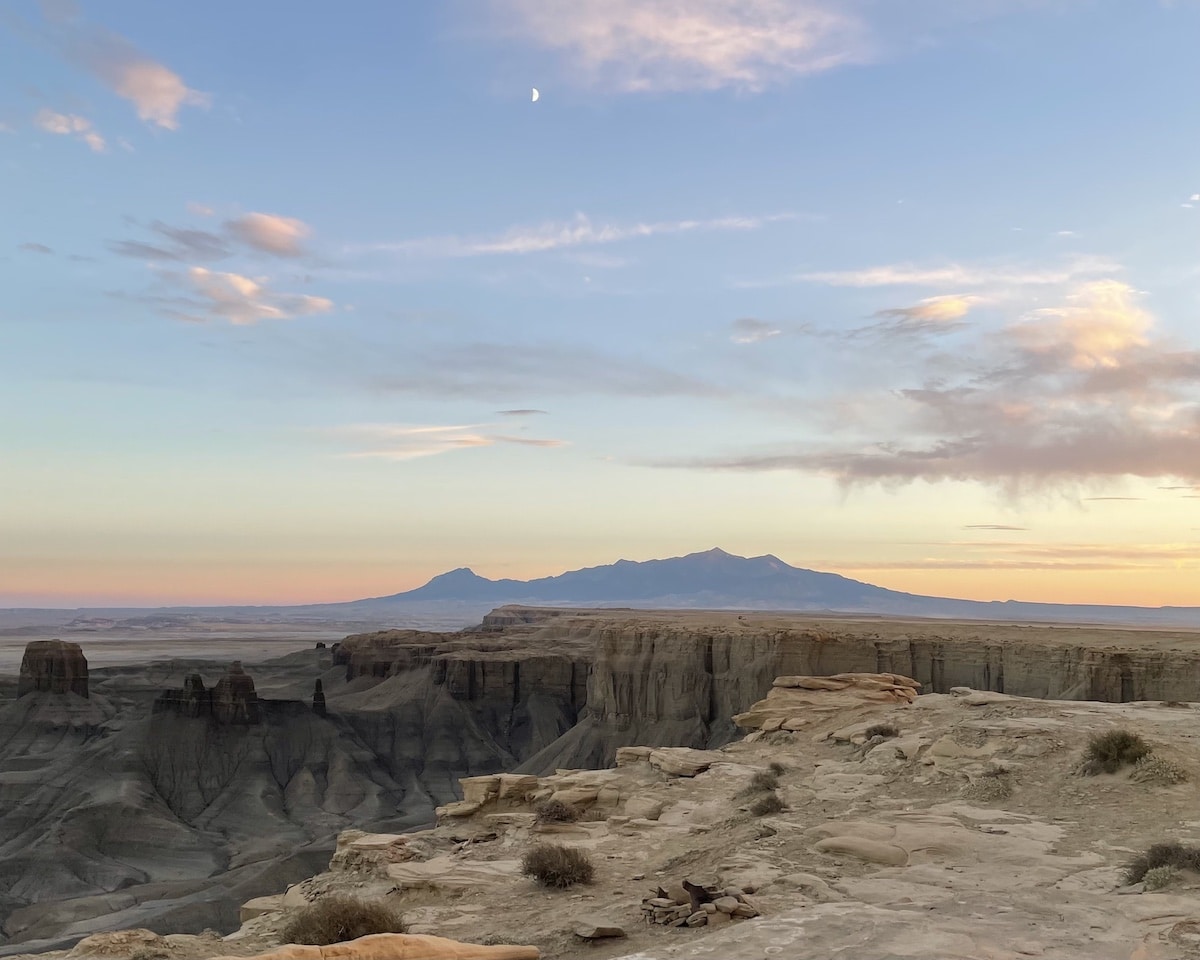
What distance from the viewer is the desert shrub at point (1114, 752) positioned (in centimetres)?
1683

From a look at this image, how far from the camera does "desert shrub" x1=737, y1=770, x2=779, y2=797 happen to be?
19484 mm

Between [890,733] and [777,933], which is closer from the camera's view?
[777,933]

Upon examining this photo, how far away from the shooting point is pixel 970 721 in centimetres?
2131

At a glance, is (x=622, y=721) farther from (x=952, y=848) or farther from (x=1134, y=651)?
(x=952, y=848)

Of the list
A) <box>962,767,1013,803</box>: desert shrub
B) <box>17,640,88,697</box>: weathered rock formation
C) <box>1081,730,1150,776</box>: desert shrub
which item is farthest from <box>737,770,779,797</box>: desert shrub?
<box>17,640,88,697</box>: weathered rock formation

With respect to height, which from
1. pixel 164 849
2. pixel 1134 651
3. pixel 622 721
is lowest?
pixel 164 849

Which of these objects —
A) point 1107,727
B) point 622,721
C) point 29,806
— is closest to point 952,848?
point 1107,727

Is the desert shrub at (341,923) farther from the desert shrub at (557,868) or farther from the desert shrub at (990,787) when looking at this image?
the desert shrub at (990,787)

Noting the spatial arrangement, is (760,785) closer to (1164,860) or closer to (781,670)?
(1164,860)

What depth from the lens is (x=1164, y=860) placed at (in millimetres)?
11617

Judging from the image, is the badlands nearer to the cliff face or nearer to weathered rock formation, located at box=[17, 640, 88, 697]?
the cliff face

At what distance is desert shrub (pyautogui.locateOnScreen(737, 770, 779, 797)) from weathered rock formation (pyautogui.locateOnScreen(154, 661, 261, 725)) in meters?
87.7

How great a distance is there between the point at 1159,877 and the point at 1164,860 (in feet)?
1.91

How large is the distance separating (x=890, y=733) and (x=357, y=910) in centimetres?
1433
